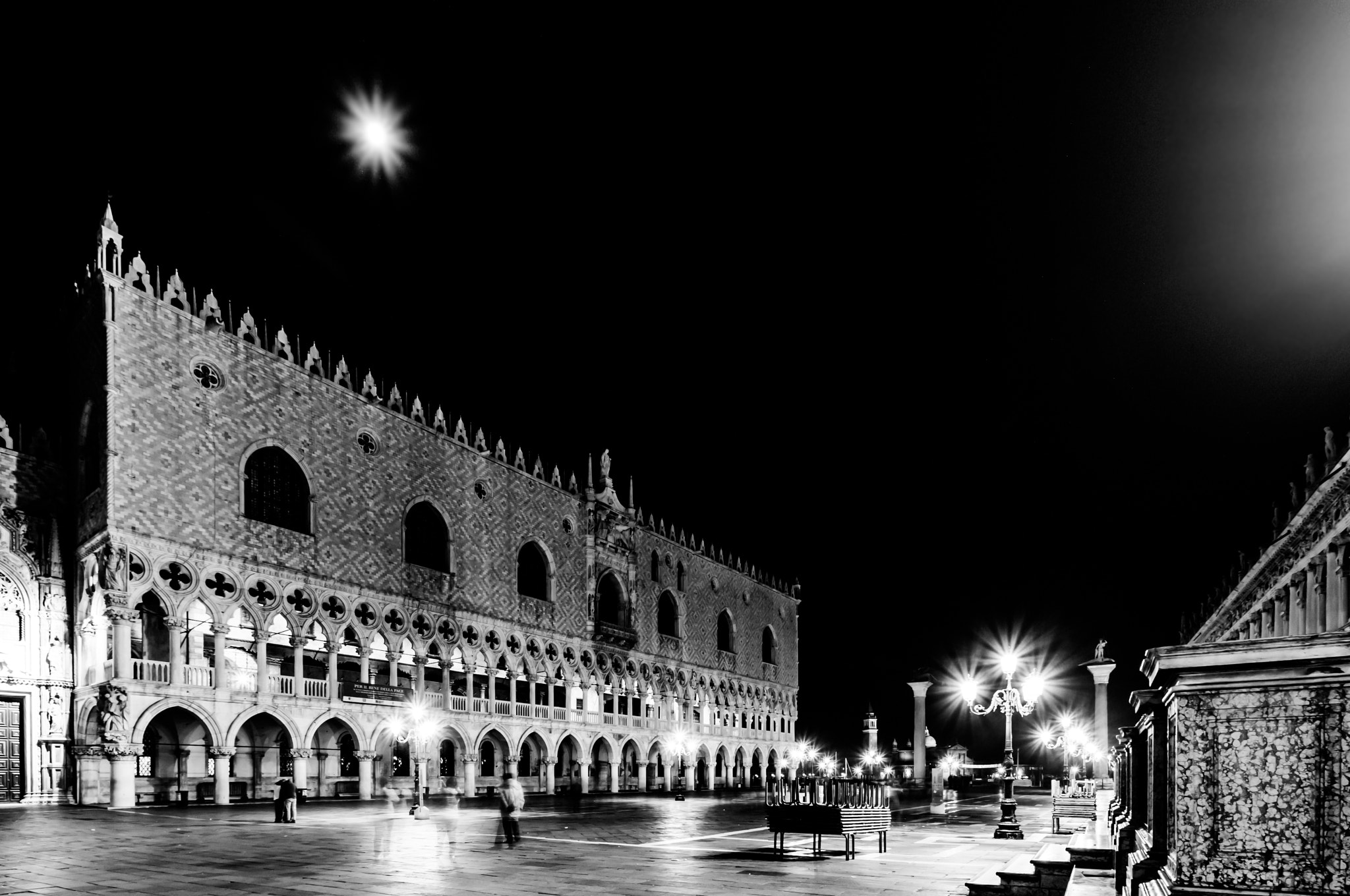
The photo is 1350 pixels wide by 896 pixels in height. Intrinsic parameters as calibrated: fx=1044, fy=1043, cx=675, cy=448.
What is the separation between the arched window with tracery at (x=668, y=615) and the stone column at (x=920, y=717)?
13.8 m

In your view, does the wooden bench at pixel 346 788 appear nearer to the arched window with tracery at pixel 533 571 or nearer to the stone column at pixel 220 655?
the stone column at pixel 220 655

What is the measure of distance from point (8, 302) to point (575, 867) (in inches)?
1058

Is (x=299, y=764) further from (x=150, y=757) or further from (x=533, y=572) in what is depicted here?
(x=533, y=572)

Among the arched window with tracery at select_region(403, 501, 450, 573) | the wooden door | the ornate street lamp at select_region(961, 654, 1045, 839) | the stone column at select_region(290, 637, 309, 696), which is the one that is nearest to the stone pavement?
the ornate street lamp at select_region(961, 654, 1045, 839)

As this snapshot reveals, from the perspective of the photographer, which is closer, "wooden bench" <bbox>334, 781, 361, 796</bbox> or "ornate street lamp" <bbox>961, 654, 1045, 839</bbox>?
"ornate street lamp" <bbox>961, 654, 1045, 839</bbox>

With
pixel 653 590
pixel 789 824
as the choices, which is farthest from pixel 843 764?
pixel 789 824

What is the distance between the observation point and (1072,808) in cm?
1845

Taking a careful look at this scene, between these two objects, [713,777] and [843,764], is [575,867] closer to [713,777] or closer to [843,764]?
[713,777]

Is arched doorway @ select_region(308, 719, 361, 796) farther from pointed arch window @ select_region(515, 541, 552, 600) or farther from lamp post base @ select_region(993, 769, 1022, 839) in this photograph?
lamp post base @ select_region(993, 769, 1022, 839)

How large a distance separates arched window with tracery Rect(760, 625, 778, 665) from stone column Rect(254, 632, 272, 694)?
36027 millimetres

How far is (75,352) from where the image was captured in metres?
28.4

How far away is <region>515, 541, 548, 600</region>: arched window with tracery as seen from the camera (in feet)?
135

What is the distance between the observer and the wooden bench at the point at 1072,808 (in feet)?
55.6

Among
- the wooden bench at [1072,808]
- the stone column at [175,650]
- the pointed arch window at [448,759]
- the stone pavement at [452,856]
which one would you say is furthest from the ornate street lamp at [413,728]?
the wooden bench at [1072,808]
